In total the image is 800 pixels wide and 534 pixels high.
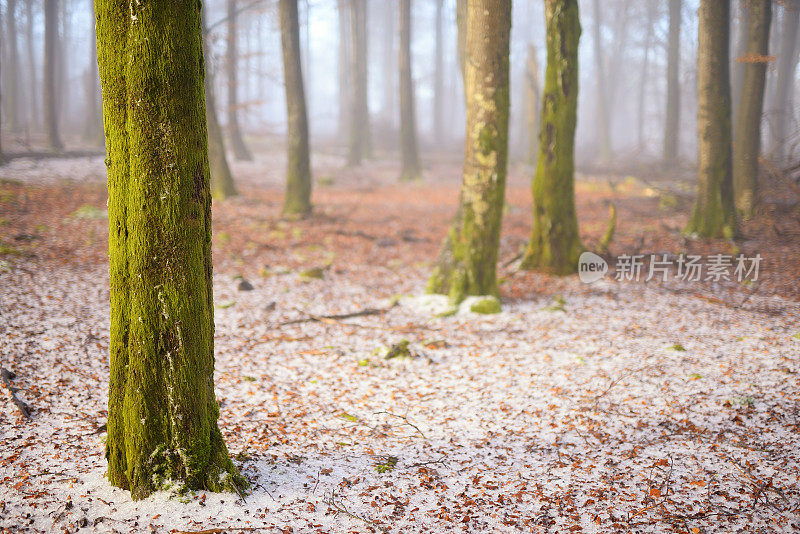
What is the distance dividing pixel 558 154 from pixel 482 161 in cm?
180

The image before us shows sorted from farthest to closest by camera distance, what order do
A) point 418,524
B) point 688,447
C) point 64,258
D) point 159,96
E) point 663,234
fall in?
point 663,234
point 64,258
point 688,447
point 418,524
point 159,96

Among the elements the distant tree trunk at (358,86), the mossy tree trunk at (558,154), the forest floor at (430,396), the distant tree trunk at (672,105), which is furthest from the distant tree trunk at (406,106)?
the mossy tree trunk at (558,154)

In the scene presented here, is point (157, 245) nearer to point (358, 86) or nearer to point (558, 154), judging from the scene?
point (558, 154)

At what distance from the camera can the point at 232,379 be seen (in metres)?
5.14

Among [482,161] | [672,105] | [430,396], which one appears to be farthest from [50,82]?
[672,105]

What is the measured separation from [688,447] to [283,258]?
7.32 meters

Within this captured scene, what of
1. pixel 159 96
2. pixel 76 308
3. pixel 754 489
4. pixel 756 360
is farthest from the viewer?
pixel 76 308

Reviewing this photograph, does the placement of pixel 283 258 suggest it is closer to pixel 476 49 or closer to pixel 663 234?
pixel 476 49

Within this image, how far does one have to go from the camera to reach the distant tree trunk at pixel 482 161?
662 centimetres

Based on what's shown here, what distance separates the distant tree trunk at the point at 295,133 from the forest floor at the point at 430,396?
7.00 feet

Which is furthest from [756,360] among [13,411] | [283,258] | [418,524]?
[283,258]

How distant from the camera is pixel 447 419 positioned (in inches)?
179

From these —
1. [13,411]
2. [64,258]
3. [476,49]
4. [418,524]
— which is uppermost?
[476,49]

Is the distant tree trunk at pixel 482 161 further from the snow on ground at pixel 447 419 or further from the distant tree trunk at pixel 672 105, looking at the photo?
the distant tree trunk at pixel 672 105
